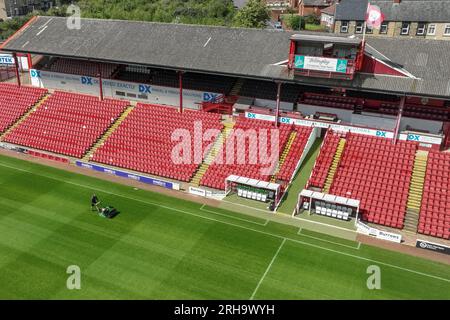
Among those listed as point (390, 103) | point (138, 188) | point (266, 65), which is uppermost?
point (266, 65)

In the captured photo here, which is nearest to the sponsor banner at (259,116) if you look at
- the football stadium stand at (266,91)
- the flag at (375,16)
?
the football stadium stand at (266,91)

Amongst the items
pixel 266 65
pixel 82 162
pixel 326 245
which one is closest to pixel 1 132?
pixel 82 162

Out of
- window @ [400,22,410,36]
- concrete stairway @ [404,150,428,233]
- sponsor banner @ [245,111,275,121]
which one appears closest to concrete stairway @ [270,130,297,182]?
sponsor banner @ [245,111,275,121]

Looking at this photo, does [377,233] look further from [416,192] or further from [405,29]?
[405,29]

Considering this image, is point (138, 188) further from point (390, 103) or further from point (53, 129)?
point (390, 103)

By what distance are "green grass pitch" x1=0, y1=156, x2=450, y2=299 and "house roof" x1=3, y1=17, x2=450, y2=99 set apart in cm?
1378

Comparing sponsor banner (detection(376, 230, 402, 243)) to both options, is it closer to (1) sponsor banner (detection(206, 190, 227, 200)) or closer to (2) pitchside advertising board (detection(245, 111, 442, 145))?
(2) pitchside advertising board (detection(245, 111, 442, 145))

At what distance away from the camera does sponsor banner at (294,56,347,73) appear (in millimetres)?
32688

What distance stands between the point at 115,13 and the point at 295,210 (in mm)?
82530

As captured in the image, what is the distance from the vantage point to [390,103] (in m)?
36.9

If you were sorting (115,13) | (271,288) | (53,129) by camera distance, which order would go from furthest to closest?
1. (115,13)
2. (53,129)
3. (271,288)

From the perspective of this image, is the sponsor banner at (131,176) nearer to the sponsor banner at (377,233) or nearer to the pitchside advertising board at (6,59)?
the sponsor banner at (377,233)

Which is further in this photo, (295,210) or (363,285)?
(295,210)

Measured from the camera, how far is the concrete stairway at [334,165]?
106ft
